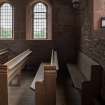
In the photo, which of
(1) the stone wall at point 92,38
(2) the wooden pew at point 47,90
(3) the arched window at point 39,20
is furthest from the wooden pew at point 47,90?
(3) the arched window at point 39,20

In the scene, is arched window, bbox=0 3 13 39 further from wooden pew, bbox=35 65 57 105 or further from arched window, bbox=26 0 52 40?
wooden pew, bbox=35 65 57 105

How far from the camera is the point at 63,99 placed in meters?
7.08

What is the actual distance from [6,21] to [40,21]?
151 cm

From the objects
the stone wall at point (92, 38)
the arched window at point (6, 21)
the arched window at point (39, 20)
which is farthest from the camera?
the arched window at point (6, 21)

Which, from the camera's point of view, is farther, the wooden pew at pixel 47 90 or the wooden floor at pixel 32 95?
the wooden floor at pixel 32 95

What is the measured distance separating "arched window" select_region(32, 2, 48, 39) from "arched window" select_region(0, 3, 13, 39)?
103cm

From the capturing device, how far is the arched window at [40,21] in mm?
12766

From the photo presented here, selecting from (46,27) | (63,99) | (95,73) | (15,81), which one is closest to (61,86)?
(15,81)

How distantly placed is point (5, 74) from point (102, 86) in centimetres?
202

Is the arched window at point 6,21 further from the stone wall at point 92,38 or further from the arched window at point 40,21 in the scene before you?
the stone wall at point 92,38

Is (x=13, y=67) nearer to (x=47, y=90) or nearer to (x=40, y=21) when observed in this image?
(x=47, y=90)

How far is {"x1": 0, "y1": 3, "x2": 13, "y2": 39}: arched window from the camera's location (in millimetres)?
12727

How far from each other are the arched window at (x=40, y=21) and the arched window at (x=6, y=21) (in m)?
1.03

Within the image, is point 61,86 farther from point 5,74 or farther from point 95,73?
point 5,74
